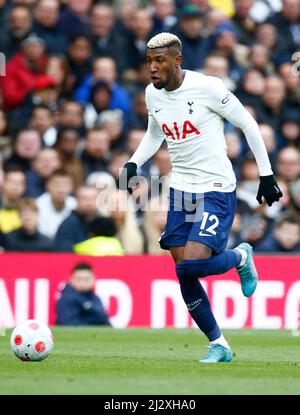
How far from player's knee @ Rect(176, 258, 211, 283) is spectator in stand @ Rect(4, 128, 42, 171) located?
7.09 meters

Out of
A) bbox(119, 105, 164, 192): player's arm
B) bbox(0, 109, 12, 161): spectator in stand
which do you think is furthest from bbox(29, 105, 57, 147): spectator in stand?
bbox(119, 105, 164, 192): player's arm

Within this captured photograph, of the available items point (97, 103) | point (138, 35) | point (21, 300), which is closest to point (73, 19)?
point (138, 35)

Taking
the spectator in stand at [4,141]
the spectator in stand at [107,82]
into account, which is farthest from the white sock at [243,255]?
the spectator in stand at [107,82]

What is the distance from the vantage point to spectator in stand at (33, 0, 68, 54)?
17000 mm

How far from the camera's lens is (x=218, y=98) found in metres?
9.34

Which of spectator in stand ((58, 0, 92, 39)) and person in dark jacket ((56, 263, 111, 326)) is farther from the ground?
spectator in stand ((58, 0, 92, 39))

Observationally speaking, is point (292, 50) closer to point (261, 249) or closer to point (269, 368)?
point (261, 249)

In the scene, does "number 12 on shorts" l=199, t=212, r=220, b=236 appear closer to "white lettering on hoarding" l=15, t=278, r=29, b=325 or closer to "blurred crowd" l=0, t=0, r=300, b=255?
"white lettering on hoarding" l=15, t=278, r=29, b=325

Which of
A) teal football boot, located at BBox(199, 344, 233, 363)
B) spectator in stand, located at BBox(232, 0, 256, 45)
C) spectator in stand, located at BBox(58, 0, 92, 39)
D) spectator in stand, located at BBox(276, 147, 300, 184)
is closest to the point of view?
teal football boot, located at BBox(199, 344, 233, 363)

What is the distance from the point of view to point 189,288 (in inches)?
366

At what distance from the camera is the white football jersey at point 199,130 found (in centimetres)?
934

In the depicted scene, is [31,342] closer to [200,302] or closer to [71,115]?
[200,302]

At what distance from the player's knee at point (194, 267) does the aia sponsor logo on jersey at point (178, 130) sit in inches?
40.3

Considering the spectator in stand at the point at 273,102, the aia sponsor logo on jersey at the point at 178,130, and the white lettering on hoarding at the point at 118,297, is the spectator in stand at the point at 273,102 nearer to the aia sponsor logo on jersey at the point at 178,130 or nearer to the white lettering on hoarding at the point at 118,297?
the white lettering on hoarding at the point at 118,297
